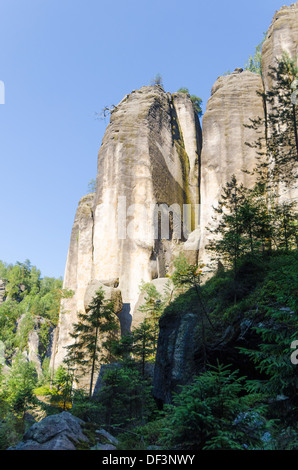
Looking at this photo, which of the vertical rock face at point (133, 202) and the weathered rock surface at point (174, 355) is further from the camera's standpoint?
the vertical rock face at point (133, 202)

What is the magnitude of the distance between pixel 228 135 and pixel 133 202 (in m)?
11.2

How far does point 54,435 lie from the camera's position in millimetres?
7020

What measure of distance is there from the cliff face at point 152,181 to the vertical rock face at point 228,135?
0.31 ft

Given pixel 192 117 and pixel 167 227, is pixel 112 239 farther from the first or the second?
pixel 192 117

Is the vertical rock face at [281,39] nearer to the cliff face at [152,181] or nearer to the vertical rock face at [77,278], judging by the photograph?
the cliff face at [152,181]

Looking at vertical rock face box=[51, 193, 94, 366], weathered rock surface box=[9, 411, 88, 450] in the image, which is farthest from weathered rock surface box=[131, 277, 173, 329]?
weathered rock surface box=[9, 411, 88, 450]

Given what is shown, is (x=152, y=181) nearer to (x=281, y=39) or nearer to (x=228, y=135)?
(x=228, y=135)

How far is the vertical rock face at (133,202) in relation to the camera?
107 feet

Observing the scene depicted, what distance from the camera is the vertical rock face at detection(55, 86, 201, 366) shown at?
1284 inches

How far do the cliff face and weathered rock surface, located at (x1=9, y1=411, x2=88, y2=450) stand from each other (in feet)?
66.6

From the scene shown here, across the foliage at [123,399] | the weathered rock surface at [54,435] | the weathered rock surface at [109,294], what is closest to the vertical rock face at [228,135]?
the weathered rock surface at [109,294]

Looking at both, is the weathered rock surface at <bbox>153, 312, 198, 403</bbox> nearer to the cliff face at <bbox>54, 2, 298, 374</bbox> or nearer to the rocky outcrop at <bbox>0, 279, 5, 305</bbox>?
the cliff face at <bbox>54, 2, 298, 374</bbox>

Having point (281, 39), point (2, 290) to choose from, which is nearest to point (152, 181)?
point (281, 39)
